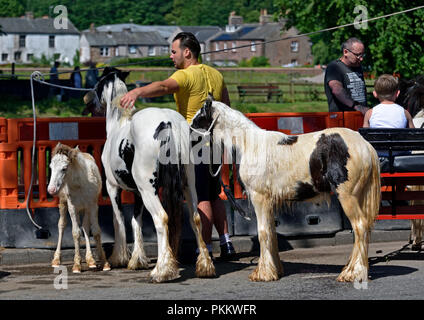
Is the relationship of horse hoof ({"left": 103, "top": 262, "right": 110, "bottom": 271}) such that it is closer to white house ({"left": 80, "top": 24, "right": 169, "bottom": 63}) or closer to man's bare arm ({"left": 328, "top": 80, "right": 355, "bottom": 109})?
man's bare arm ({"left": 328, "top": 80, "right": 355, "bottom": 109})

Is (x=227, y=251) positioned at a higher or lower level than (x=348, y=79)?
lower

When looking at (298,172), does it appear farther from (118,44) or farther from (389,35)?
(118,44)

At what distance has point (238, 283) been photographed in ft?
28.8

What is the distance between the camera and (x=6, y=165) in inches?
428

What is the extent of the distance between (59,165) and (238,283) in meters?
2.54

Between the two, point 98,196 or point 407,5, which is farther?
point 407,5

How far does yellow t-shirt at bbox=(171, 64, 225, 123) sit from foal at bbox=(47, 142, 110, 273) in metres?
1.33

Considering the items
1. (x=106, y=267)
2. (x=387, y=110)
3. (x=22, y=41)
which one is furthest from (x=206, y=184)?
(x=22, y=41)

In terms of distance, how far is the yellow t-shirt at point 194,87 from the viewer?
9595 mm

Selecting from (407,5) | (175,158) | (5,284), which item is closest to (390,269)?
(175,158)

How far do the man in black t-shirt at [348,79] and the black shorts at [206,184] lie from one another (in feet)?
7.80

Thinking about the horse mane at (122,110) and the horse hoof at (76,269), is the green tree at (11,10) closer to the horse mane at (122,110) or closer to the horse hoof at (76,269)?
the horse mane at (122,110)

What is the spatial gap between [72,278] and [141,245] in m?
0.96
